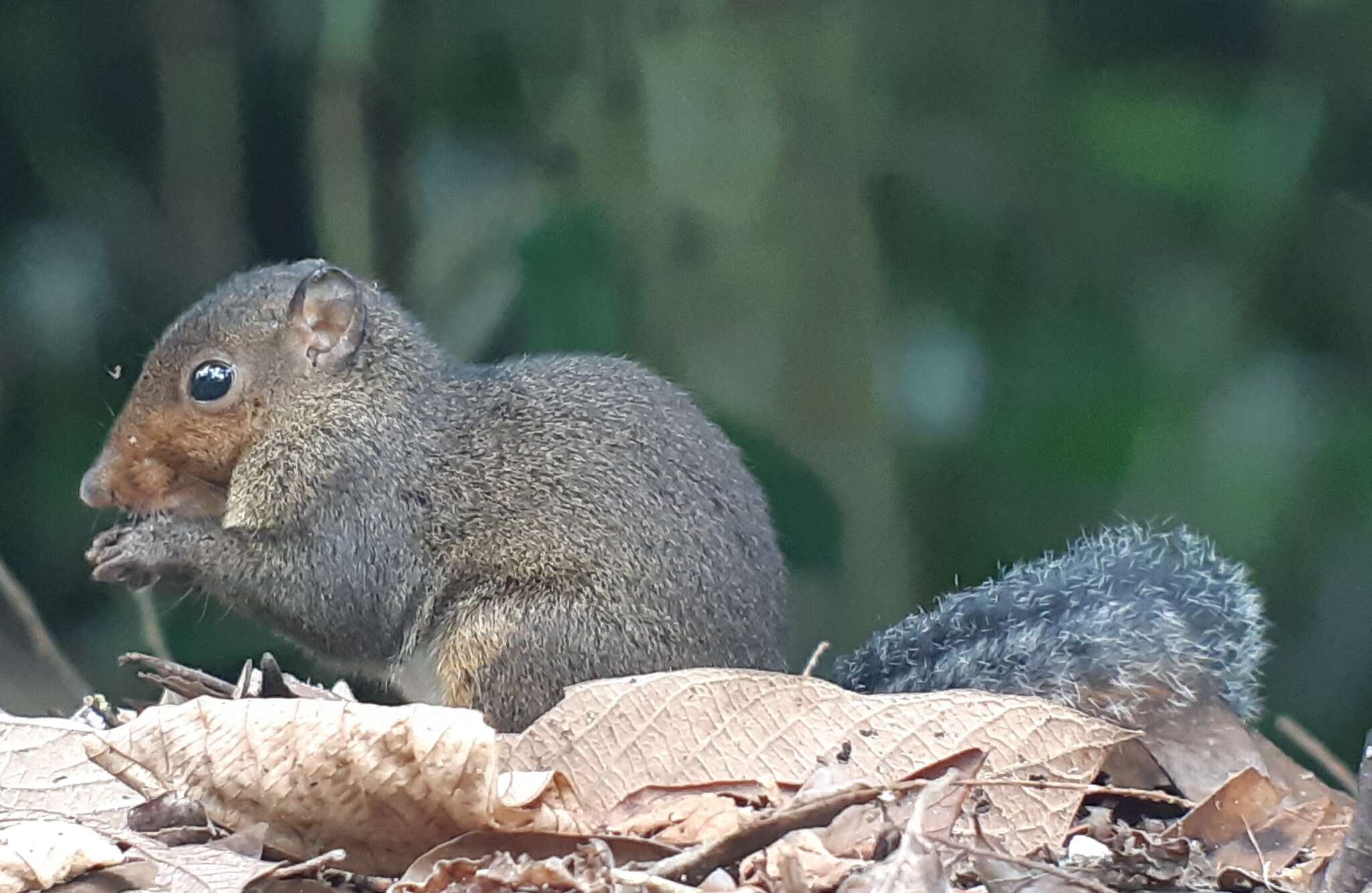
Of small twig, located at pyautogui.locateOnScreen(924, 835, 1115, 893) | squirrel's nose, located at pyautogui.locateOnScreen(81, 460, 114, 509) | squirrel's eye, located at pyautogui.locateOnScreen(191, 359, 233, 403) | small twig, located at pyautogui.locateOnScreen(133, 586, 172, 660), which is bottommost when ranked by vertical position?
small twig, located at pyautogui.locateOnScreen(133, 586, 172, 660)

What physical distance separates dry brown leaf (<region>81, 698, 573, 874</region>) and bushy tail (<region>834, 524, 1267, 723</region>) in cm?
110

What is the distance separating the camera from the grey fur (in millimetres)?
2660

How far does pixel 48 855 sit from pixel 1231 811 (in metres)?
1.46

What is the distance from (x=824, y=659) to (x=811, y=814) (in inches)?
70.8

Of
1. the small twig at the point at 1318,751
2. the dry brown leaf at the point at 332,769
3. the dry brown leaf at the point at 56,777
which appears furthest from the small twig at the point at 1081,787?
the dry brown leaf at the point at 56,777

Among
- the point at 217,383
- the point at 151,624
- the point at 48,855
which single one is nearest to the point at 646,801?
the point at 48,855

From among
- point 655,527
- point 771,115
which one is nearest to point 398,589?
point 655,527

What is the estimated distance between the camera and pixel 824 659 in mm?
3439

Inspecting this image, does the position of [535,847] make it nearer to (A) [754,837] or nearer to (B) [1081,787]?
(A) [754,837]

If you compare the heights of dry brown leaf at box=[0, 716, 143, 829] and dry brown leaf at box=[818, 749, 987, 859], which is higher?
dry brown leaf at box=[818, 749, 987, 859]

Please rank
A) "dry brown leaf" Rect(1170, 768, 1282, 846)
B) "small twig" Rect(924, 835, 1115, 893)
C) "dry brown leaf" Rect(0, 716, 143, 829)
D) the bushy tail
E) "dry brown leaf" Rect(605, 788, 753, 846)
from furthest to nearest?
the bushy tail → "dry brown leaf" Rect(0, 716, 143, 829) → "dry brown leaf" Rect(1170, 768, 1282, 846) → "dry brown leaf" Rect(605, 788, 753, 846) → "small twig" Rect(924, 835, 1115, 893)

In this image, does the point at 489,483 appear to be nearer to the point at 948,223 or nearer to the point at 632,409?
the point at 632,409

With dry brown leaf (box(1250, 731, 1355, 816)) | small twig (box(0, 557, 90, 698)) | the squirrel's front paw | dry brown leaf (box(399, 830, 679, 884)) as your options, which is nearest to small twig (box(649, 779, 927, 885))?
dry brown leaf (box(399, 830, 679, 884))

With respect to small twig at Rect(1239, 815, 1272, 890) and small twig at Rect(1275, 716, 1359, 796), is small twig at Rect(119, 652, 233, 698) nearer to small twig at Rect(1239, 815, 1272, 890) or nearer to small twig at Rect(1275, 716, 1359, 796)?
small twig at Rect(1239, 815, 1272, 890)
